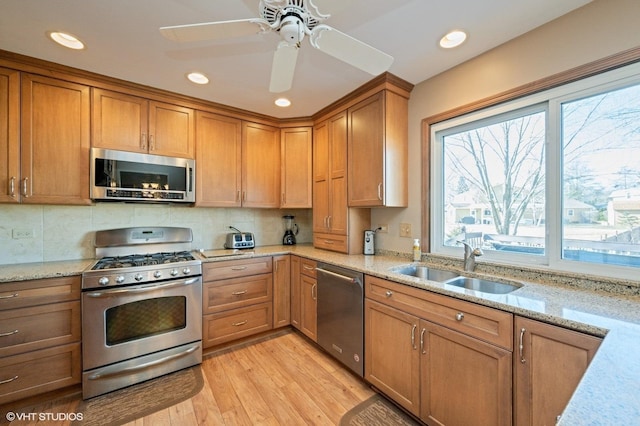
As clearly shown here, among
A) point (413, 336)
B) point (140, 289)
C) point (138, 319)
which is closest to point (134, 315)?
point (138, 319)

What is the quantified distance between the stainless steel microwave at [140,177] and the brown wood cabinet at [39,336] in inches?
30.0

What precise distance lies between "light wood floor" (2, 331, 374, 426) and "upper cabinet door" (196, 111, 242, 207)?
1.53 m

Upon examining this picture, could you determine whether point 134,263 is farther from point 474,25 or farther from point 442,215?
point 474,25

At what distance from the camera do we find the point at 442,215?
7.42 ft

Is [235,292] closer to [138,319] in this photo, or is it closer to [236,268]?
[236,268]

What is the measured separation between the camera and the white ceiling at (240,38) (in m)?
1.45

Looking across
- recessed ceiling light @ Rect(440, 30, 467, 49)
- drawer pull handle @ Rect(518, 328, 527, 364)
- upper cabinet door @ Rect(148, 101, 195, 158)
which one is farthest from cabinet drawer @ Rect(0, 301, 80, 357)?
recessed ceiling light @ Rect(440, 30, 467, 49)

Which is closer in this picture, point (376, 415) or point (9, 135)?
point (376, 415)

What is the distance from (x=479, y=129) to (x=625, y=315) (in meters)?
1.45

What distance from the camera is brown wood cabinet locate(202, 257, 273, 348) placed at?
237 cm

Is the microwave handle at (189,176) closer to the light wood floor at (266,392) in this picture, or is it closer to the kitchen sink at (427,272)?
the light wood floor at (266,392)

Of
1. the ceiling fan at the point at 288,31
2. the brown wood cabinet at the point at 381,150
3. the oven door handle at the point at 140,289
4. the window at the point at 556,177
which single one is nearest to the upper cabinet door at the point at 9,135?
the oven door handle at the point at 140,289

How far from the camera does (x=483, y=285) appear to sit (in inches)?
70.1

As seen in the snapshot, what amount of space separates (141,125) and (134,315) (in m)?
1.64
